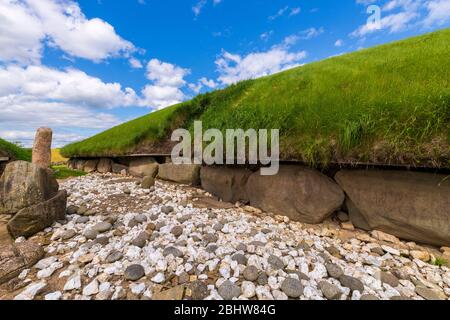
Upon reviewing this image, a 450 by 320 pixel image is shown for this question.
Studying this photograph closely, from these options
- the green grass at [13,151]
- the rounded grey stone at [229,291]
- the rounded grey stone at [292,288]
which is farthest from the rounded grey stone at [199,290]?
the green grass at [13,151]

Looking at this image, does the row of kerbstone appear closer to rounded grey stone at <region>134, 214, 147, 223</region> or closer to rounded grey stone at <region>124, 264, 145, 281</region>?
rounded grey stone at <region>134, 214, 147, 223</region>

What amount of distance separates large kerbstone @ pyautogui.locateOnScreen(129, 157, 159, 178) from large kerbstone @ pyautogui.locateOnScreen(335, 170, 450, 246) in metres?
5.58

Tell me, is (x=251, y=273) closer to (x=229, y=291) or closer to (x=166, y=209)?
(x=229, y=291)

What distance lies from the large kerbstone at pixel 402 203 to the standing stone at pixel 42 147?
31.2 feet

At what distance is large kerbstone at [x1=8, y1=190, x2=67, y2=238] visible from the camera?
2975 mm

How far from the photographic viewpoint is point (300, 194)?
3.72 metres

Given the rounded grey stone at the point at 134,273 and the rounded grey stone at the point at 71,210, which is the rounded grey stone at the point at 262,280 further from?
the rounded grey stone at the point at 71,210

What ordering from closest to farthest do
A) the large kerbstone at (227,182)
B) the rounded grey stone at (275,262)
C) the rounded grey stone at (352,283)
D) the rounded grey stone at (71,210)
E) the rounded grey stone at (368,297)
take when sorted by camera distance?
the rounded grey stone at (368,297)
the rounded grey stone at (352,283)
the rounded grey stone at (275,262)
the rounded grey stone at (71,210)
the large kerbstone at (227,182)

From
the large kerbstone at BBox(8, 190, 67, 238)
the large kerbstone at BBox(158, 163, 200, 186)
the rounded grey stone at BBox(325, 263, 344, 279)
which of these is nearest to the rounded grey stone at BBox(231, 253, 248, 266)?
the rounded grey stone at BBox(325, 263, 344, 279)

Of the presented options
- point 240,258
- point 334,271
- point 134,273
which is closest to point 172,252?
point 134,273

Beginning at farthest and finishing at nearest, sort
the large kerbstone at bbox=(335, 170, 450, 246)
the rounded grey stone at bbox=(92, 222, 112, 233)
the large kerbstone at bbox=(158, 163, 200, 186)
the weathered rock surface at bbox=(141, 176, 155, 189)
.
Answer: the large kerbstone at bbox=(158, 163, 200, 186) → the weathered rock surface at bbox=(141, 176, 155, 189) → the rounded grey stone at bbox=(92, 222, 112, 233) → the large kerbstone at bbox=(335, 170, 450, 246)

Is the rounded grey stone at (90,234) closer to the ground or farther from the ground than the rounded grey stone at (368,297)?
farther from the ground

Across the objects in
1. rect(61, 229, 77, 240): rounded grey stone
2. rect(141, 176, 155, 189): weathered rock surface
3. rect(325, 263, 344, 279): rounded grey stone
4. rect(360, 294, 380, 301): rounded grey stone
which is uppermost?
rect(141, 176, 155, 189): weathered rock surface

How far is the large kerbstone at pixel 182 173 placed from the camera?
18.8 ft
